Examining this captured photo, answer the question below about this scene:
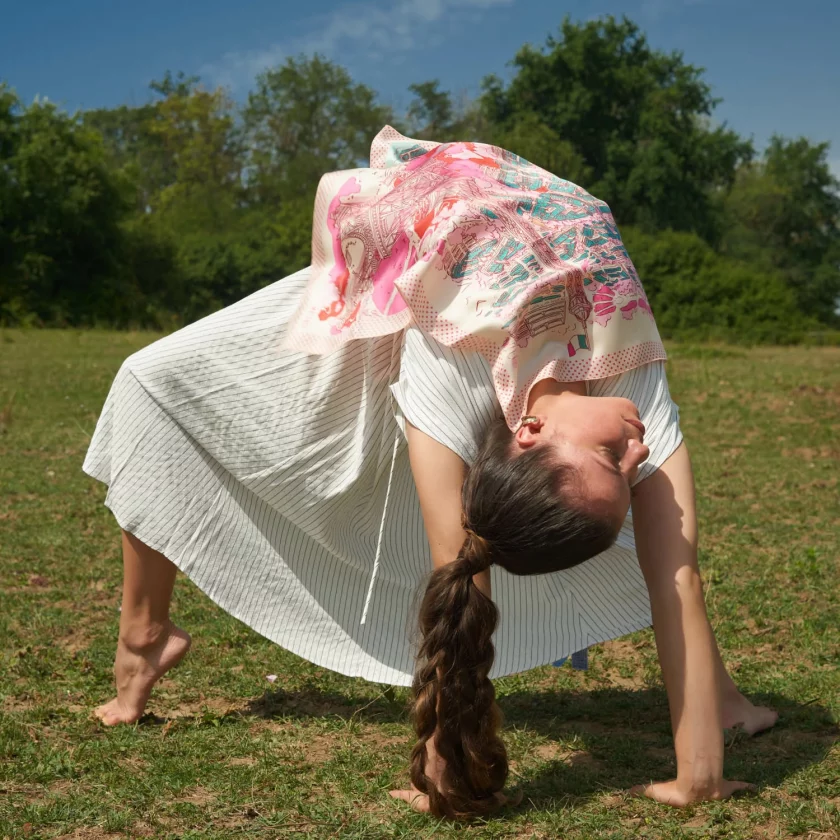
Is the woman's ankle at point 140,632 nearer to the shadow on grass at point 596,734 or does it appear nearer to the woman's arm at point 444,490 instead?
the shadow on grass at point 596,734

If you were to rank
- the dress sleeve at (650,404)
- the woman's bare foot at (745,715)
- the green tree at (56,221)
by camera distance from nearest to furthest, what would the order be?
the dress sleeve at (650,404) < the woman's bare foot at (745,715) < the green tree at (56,221)

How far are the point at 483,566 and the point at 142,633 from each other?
135 cm

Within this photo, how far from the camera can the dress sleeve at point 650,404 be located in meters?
2.65

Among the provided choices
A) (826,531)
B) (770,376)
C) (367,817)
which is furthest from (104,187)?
(367,817)

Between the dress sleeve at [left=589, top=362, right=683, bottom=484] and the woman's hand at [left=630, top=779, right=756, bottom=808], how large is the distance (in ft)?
2.55

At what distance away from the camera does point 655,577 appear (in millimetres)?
2668

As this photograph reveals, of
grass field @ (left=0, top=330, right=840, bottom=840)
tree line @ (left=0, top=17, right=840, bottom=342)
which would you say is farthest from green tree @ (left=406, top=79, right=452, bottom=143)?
grass field @ (left=0, top=330, right=840, bottom=840)

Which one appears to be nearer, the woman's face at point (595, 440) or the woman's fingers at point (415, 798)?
the woman's face at point (595, 440)

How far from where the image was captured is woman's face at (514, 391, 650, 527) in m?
2.30

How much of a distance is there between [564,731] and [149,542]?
143 cm

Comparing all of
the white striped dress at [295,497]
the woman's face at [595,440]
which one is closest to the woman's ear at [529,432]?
the woman's face at [595,440]

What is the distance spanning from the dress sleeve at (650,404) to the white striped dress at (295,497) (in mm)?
429

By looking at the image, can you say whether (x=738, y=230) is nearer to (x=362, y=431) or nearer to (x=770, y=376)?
(x=770, y=376)

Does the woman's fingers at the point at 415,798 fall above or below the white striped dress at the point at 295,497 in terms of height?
below
